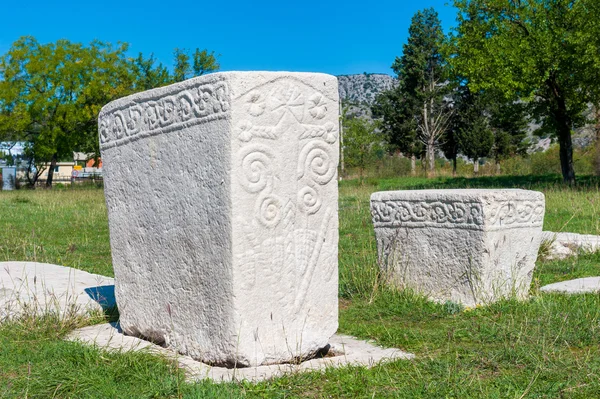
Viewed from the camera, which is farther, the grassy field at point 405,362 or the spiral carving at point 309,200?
the spiral carving at point 309,200

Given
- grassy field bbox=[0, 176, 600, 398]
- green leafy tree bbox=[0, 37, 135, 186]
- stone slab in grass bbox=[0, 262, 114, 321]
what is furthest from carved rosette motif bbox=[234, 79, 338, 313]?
green leafy tree bbox=[0, 37, 135, 186]

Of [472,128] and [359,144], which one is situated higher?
[472,128]

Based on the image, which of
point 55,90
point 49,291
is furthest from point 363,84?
point 49,291

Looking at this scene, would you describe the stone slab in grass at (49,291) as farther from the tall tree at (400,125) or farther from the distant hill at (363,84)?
the distant hill at (363,84)

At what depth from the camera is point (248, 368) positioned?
11.5ft

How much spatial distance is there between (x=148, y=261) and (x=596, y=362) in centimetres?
268

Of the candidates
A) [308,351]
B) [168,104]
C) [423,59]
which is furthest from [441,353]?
[423,59]

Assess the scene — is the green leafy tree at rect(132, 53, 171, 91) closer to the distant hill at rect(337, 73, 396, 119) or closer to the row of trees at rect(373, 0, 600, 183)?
the row of trees at rect(373, 0, 600, 183)

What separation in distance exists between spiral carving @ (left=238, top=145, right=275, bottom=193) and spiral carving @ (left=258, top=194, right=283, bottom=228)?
7 cm

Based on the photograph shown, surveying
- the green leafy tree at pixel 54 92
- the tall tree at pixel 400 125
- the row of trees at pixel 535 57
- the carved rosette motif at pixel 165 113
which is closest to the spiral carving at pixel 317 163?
the carved rosette motif at pixel 165 113

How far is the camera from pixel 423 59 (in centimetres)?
3712

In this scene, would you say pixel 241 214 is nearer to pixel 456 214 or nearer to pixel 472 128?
pixel 456 214

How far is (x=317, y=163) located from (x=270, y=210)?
419 millimetres

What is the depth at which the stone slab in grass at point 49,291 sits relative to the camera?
4.56 m
